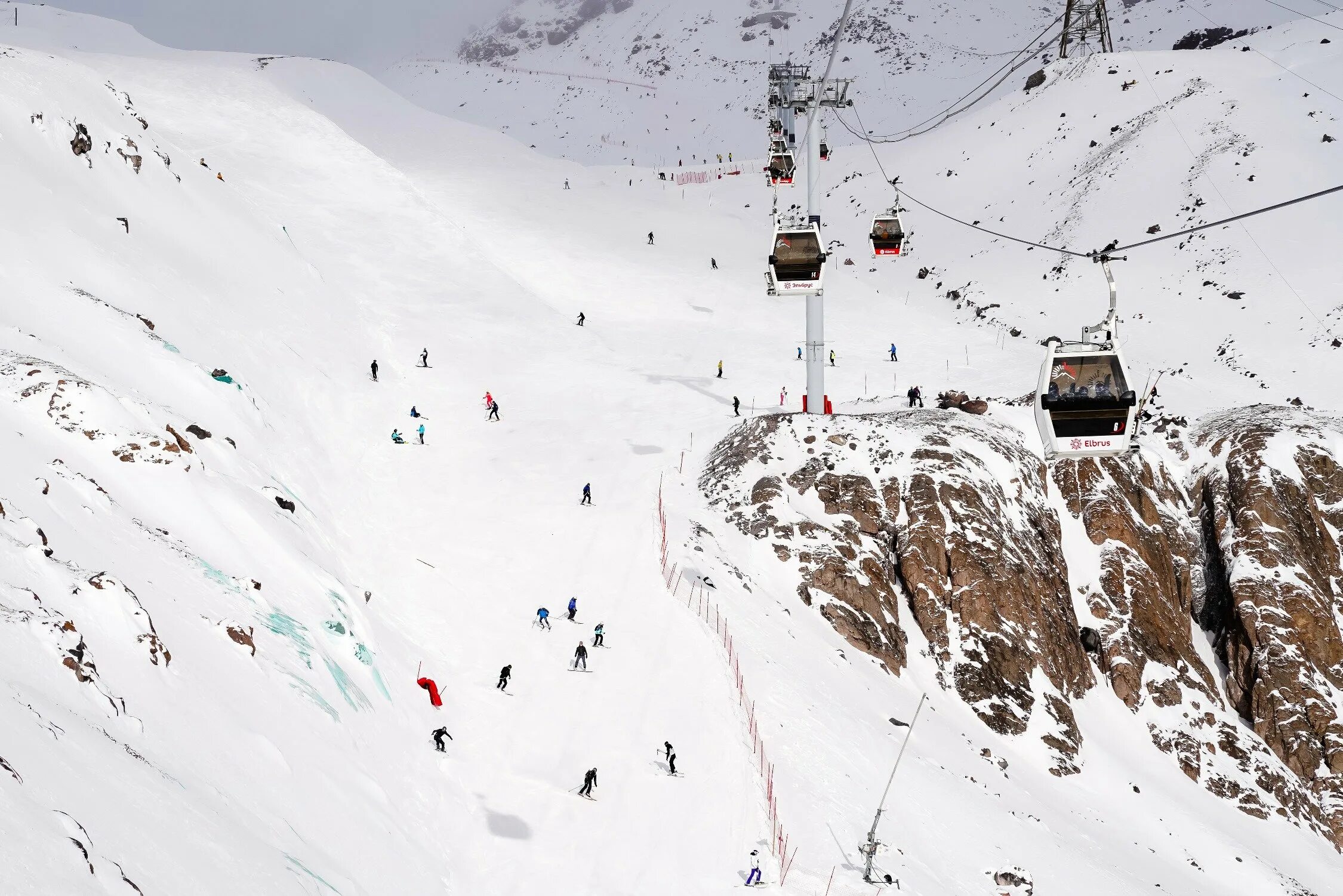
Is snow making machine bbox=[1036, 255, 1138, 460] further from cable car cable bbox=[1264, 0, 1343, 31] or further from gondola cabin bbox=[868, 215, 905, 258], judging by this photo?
cable car cable bbox=[1264, 0, 1343, 31]

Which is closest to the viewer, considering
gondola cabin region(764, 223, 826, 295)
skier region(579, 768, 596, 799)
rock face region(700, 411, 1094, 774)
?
skier region(579, 768, 596, 799)

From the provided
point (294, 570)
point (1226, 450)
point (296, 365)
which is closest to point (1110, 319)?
point (294, 570)

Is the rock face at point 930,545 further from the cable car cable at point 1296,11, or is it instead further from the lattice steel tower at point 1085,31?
the cable car cable at point 1296,11

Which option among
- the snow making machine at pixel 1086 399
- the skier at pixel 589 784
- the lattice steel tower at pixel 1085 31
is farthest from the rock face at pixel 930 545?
the lattice steel tower at pixel 1085 31

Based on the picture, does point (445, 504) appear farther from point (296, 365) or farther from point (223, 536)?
point (223, 536)

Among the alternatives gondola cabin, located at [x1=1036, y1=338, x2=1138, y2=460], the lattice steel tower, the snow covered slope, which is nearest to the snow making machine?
gondola cabin, located at [x1=1036, y1=338, x2=1138, y2=460]
